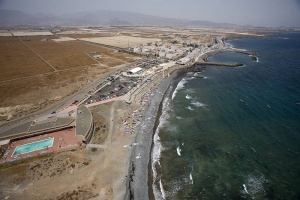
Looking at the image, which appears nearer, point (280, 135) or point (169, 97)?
point (280, 135)

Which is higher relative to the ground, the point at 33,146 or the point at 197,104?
the point at 197,104

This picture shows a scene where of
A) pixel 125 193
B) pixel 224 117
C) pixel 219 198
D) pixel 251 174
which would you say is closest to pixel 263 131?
pixel 224 117

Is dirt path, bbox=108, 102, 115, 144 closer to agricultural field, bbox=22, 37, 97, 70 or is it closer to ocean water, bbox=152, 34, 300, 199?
ocean water, bbox=152, 34, 300, 199

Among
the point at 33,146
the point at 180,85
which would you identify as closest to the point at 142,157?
the point at 33,146

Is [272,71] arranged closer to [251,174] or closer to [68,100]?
[251,174]

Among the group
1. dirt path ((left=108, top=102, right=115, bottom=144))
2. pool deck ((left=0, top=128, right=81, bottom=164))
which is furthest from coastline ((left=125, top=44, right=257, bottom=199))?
pool deck ((left=0, top=128, right=81, bottom=164))

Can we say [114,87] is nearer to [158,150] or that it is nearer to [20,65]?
[158,150]

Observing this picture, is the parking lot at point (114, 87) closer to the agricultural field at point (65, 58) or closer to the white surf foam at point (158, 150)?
the white surf foam at point (158, 150)
